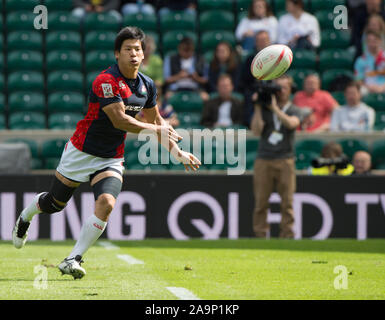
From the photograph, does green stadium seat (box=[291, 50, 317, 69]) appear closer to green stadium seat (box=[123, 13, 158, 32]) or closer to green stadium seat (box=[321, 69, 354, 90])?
green stadium seat (box=[321, 69, 354, 90])

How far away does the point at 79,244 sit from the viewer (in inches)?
297

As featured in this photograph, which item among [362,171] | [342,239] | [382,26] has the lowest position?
[342,239]

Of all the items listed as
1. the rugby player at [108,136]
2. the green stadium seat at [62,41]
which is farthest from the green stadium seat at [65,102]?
the rugby player at [108,136]

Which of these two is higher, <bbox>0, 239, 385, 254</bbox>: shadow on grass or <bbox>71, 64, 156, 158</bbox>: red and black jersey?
<bbox>71, 64, 156, 158</bbox>: red and black jersey

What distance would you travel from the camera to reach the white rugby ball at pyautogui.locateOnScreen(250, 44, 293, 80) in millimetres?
9234

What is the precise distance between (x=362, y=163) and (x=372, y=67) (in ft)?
10.3

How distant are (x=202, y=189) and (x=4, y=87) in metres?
5.18

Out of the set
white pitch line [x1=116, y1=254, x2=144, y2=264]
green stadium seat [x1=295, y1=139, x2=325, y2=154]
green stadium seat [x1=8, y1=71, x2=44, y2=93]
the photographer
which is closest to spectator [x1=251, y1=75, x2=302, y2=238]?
the photographer

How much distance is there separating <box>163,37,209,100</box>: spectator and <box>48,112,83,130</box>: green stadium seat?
1.80 m

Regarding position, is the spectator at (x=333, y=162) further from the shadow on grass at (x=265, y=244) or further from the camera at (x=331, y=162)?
the shadow on grass at (x=265, y=244)

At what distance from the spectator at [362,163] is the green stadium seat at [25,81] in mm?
6174

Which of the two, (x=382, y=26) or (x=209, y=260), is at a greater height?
(x=382, y=26)
